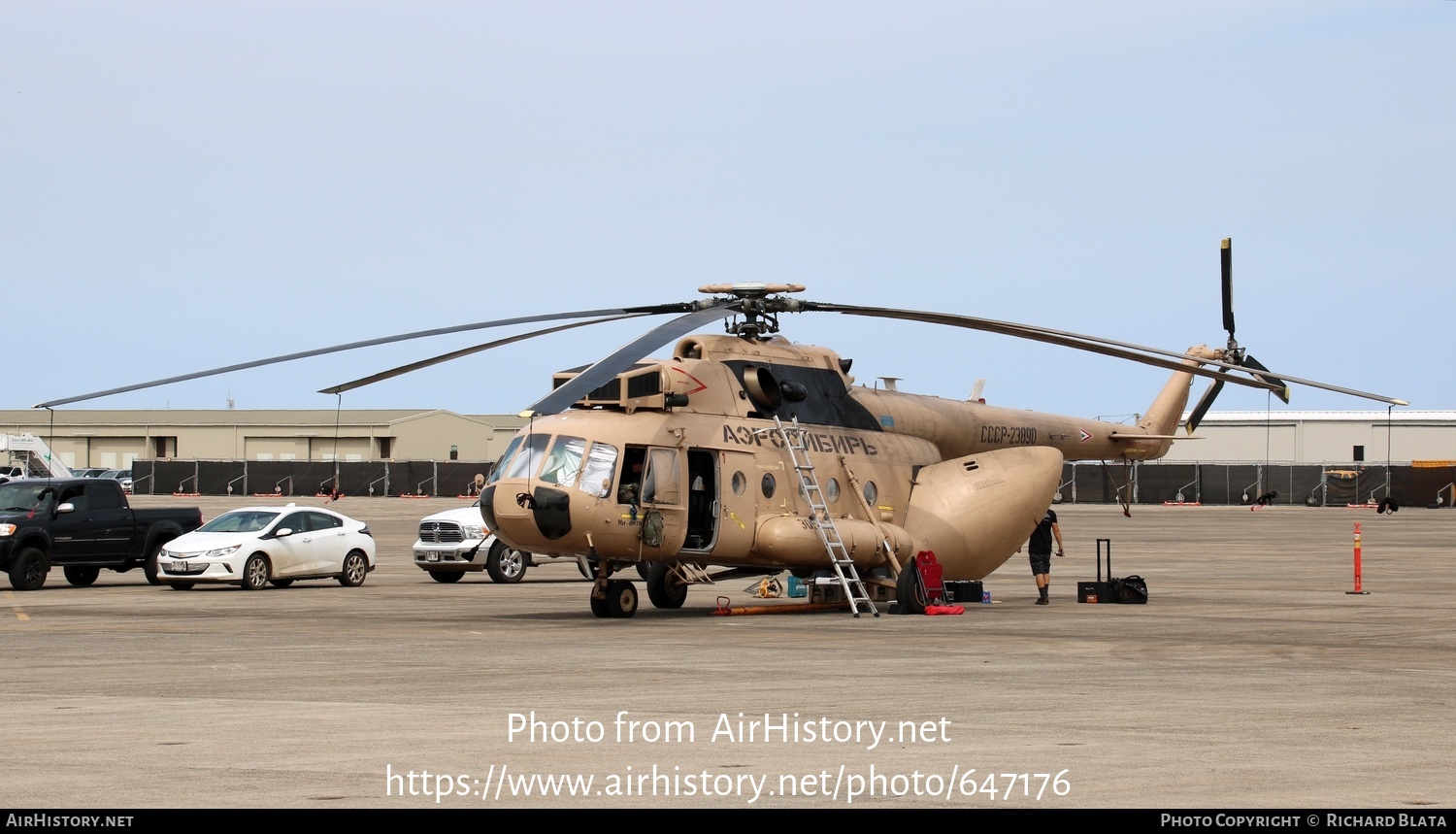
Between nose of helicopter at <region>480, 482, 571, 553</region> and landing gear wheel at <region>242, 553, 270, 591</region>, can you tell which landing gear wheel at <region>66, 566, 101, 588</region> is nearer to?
landing gear wheel at <region>242, 553, 270, 591</region>

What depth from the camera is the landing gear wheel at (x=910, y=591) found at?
23.9 m

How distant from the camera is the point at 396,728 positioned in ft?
38.0

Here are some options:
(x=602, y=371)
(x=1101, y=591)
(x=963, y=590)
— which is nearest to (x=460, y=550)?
(x=963, y=590)

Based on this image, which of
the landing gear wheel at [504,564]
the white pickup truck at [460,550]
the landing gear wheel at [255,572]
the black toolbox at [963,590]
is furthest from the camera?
the landing gear wheel at [504,564]

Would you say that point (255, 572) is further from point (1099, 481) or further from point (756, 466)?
point (1099, 481)

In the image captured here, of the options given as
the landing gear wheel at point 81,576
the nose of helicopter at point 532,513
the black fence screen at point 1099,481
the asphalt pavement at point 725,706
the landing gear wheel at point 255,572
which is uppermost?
the nose of helicopter at point 532,513

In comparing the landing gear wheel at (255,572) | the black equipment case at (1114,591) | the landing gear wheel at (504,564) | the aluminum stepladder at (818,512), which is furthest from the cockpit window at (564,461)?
the landing gear wheel at (504,564)

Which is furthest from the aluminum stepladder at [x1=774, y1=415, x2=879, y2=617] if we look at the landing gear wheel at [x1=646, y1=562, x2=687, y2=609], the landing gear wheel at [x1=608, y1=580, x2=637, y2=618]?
the landing gear wheel at [x1=608, y1=580, x2=637, y2=618]

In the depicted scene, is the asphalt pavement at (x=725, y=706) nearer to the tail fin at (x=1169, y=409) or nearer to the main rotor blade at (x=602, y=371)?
the main rotor blade at (x=602, y=371)

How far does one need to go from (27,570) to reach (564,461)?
44.0 feet

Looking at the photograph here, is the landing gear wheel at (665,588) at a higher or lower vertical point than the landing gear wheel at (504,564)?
higher

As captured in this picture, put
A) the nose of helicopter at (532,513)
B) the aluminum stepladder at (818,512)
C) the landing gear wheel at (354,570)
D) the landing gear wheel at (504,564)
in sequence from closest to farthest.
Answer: the nose of helicopter at (532,513) → the aluminum stepladder at (818,512) → the landing gear wheel at (354,570) → the landing gear wheel at (504,564)

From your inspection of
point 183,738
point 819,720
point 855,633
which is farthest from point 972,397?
point 183,738

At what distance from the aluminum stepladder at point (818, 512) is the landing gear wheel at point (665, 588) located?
8.20 ft
